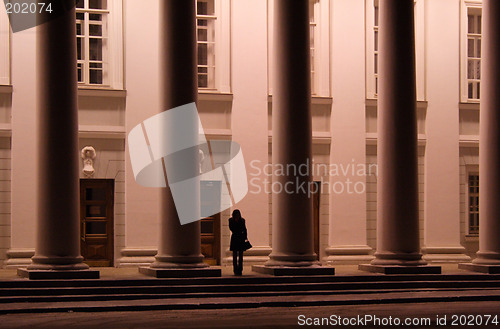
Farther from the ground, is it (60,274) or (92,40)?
(92,40)

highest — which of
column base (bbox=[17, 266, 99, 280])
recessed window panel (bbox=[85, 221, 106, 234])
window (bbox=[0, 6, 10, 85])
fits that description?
window (bbox=[0, 6, 10, 85])

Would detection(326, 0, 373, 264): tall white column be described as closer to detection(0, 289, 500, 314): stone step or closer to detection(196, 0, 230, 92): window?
detection(196, 0, 230, 92): window

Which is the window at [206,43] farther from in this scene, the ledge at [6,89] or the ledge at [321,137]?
the ledge at [6,89]

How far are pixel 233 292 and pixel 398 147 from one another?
646 centimetres

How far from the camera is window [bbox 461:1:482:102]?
96.3ft

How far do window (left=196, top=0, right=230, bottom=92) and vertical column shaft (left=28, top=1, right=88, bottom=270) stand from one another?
25.2ft

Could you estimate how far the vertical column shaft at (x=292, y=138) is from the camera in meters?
21.5

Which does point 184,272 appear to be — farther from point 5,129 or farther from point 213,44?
point 213,44

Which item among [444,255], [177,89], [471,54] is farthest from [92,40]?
[444,255]

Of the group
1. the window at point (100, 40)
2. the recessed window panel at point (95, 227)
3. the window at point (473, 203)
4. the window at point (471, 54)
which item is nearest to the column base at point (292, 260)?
the recessed window panel at point (95, 227)

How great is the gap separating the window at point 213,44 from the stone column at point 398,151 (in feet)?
20.6

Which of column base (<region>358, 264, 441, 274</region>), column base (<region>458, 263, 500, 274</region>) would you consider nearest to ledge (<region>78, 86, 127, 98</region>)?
column base (<region>358, 264, 441, 274</region>)

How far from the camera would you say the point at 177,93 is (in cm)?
2066

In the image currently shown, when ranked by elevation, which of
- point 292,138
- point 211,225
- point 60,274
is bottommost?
point 60,274
